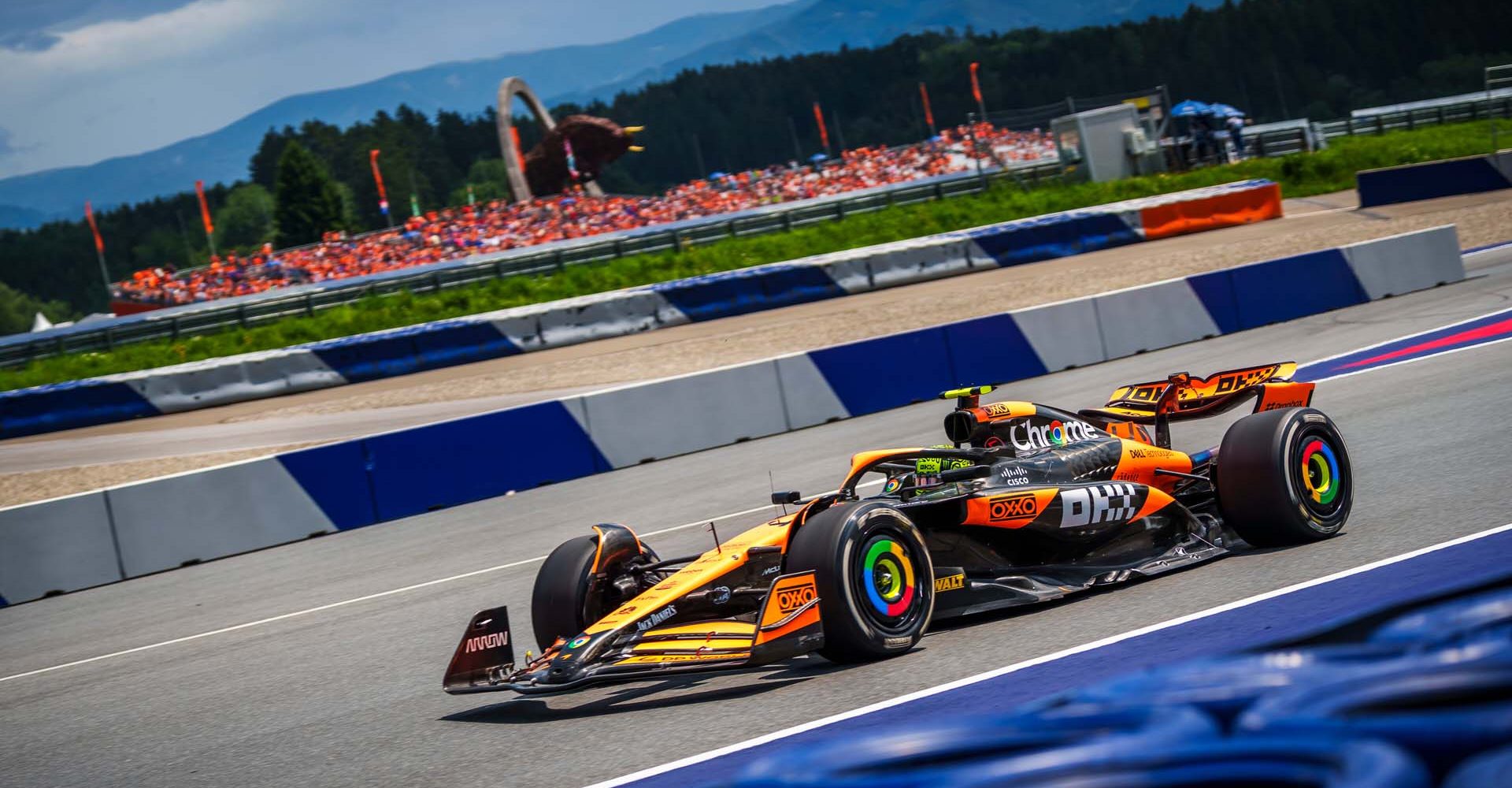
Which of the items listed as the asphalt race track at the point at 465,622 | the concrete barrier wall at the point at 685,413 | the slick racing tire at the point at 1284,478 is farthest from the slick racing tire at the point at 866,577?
the concrete barrier wall at the point at 685,413

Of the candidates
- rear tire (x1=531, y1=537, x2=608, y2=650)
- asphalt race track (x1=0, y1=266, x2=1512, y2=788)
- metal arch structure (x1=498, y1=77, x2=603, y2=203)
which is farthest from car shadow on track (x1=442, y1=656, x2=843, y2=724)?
metal arch structure (x1=498, y1=77, x2=603, y2=203)

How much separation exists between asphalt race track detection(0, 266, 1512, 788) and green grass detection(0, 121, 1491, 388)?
57.4 feet

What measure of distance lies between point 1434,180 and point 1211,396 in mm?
26442

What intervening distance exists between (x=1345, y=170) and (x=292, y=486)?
32.5 m

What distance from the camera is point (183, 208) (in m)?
142

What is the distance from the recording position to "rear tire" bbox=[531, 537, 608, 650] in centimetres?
653

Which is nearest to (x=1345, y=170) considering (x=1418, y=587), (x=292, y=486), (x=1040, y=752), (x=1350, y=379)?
(x=1350, y=379)

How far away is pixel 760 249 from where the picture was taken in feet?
113

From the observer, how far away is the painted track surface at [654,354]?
2062 cm

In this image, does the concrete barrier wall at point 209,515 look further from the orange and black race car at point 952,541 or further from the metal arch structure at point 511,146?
the metal arch structure at point 511,146

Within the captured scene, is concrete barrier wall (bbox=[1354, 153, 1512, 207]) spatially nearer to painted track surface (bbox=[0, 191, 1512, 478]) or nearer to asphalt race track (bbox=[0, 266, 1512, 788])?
painted track surface (bbox=[0, 191, 1512, 478])

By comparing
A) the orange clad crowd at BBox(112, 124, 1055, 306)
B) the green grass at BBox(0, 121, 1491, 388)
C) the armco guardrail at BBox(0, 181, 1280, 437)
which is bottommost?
the armco guardrail at BBox(0, 181, 1280, 437)

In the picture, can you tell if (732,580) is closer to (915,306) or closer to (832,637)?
(832,637)

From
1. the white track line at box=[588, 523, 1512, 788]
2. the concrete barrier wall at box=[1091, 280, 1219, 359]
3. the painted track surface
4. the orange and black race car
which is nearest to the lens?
the white track line at box=[588, 523, 1512, 788]
